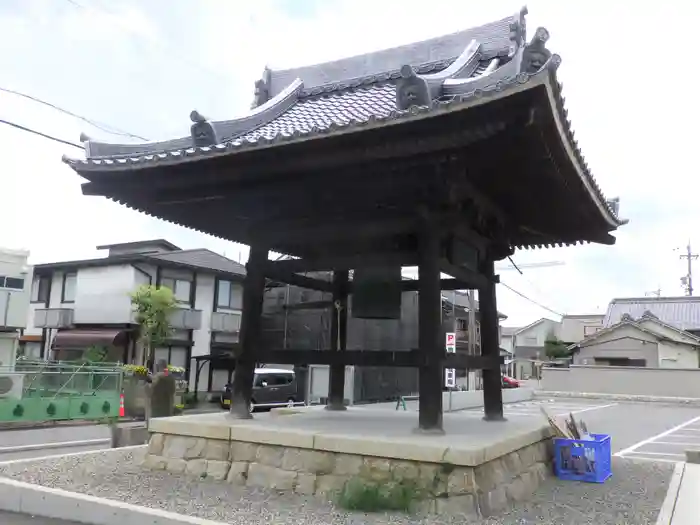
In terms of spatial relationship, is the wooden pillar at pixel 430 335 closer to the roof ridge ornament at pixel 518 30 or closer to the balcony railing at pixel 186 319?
the roof ridge ornament at pixel 518 30

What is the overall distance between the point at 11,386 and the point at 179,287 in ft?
40.7

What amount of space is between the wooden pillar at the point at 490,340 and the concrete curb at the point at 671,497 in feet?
7.44

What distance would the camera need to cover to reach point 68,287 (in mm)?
31141

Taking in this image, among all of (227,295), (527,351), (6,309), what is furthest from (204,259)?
(527,351)

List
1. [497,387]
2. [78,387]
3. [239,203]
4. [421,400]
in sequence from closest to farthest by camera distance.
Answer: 1. [421,400]
2. [239,203]
3. [497,387]
4. [78,387]

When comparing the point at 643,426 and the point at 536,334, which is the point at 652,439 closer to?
the point at 643,426

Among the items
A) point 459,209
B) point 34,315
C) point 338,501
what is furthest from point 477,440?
point 34,315

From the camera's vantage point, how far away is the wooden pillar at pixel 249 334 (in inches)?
314

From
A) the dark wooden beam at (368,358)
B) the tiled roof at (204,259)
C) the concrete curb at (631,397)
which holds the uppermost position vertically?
the tiled roof at (204,259)

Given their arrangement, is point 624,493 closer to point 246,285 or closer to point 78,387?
point 246,285

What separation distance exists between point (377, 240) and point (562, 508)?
402 cm

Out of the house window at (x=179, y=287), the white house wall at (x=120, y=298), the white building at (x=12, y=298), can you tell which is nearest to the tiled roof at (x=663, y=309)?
the white house wall at (x=120, y=298)

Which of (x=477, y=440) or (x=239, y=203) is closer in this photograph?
(x=477, y=440)

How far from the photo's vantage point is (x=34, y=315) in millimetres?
31125
